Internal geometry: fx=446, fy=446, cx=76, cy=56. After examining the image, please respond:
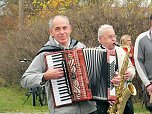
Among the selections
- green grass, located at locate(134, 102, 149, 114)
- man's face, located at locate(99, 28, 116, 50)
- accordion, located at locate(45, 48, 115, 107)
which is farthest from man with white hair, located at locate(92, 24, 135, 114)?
green grass, located at locate(134, 102, 149, 114)

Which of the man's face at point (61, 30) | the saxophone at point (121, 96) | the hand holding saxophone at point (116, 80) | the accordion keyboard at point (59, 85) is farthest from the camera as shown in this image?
the saxophone at point (121, 96)

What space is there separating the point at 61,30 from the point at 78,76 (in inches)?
19.3

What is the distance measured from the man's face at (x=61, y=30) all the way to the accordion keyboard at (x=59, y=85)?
195 mm

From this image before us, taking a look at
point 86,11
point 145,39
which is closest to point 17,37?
point 86,11

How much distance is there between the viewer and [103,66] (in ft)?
15.7

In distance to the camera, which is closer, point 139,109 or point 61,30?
point 61,30

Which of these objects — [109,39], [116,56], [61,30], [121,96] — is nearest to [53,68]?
[61,30]

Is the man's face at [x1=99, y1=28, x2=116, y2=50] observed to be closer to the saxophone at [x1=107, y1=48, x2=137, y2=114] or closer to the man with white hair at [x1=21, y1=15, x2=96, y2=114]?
the saxophone at [x1=107, y1=48, x2=137, y2=114]

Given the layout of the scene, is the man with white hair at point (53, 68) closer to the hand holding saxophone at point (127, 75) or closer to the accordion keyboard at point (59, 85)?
the accordion keyboard at point (59, 85)

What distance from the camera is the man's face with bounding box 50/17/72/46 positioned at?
14.6ft

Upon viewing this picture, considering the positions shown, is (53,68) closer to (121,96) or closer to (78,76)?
(78,76)

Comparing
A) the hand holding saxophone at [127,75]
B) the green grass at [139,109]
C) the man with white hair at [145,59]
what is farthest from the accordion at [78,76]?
the green grass at [139,109]

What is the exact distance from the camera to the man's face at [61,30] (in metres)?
4.46

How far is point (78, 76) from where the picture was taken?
4.44m
